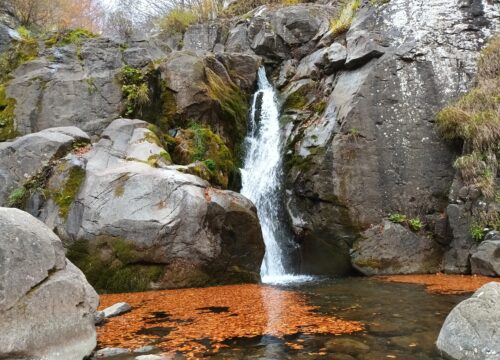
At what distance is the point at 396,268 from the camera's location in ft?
36.9

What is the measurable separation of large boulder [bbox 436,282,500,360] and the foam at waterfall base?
5835mm

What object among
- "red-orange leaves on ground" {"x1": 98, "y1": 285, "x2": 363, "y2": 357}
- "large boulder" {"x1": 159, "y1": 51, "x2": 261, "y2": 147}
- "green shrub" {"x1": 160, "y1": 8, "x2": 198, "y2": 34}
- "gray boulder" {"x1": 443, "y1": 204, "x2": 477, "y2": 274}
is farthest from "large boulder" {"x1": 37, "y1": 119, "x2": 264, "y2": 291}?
"green shrub" {"x1": 160, "y1": 8, "x2": 198, "y2": 34}

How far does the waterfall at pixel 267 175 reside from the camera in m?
12.2

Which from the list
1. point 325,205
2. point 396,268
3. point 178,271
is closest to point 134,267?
point 178,271

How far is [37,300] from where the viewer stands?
15.1 feet

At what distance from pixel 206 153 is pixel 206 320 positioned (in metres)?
6.77

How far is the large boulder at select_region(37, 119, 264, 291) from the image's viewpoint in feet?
30.6

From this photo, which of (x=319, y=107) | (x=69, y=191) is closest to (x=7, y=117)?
(x=69, y=191)

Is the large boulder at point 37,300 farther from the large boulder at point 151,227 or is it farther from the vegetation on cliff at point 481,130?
the vegetation on cliff at point 481,130

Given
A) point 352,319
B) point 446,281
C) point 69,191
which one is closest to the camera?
point 352,319

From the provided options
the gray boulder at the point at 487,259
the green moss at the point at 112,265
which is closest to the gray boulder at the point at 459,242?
the gray boulder at the point at 487,259

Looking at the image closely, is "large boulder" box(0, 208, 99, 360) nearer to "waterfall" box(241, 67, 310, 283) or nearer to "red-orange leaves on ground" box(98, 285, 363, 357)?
"red-orange leaves on ground" box(98, 285, 363, 357)

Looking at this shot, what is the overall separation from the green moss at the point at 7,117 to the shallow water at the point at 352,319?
713cm

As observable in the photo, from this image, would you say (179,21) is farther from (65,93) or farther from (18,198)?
(18,198)
